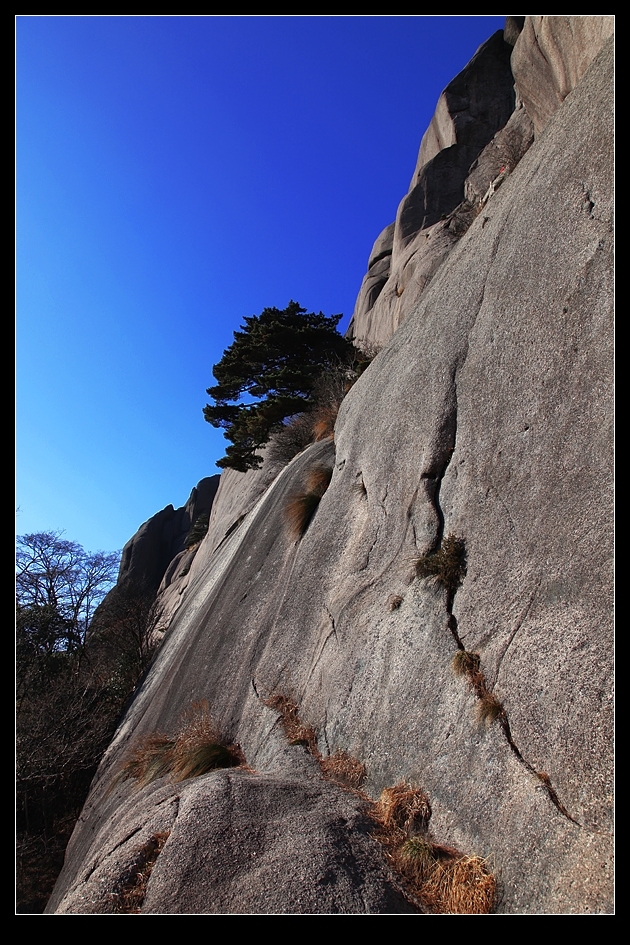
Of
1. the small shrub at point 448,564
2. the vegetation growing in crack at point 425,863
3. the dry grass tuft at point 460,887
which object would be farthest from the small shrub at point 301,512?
the dry grass tuft at point 460,887

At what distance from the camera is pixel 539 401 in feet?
16.6

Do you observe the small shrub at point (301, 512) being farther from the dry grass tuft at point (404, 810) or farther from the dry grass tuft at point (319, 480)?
the dry grass tuft at point (404, 810)

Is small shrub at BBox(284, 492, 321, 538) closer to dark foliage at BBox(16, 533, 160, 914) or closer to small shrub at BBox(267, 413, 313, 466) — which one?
small shrub at BBox(267, 413, 313, 466)

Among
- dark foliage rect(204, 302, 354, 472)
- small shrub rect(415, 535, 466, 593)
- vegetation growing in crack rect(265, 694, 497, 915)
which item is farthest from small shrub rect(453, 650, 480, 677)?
dark foliage rect(204, 302, 354, 472)

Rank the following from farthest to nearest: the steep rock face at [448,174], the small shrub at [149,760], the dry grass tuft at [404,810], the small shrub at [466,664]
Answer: the steep rock face at [448,174]
the small shrub at [149,760]
the small shrub at [466,664]
the dry grass tuft at [404,810]

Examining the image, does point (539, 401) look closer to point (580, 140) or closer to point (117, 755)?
point (580, 140)

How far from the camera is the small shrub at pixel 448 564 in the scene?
5436 millimetres

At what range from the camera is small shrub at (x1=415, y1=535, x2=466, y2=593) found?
5.44 metres

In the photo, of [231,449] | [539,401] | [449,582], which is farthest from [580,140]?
[231,449]

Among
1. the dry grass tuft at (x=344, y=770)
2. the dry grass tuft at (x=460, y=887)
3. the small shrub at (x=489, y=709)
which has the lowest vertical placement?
the dry grass tuft at (x=460, y=887)

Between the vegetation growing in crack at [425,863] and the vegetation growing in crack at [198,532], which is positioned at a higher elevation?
the vegetation growing in crack at [198,532]

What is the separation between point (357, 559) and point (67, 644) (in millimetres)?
22583

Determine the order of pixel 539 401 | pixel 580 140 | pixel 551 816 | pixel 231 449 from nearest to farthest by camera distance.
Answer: pixel 551 816, pixel 539 401, pixel 580 140, pixel 231 449

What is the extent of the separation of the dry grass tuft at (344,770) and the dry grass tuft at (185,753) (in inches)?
68.4
